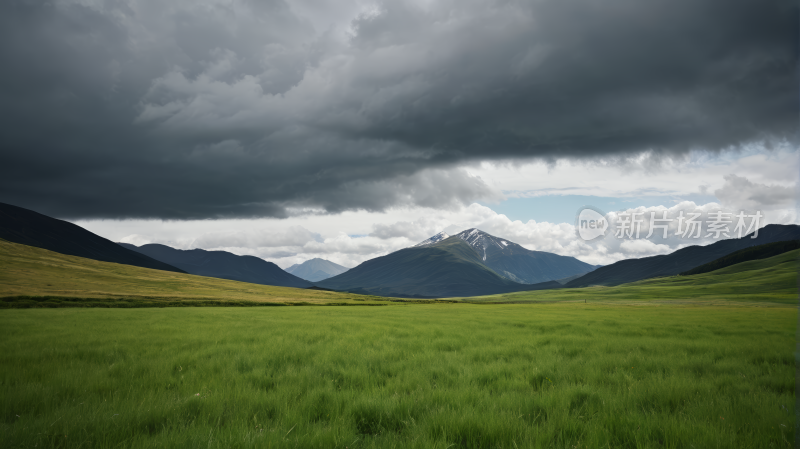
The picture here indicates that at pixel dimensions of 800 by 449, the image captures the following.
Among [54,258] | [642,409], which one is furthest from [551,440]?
[54,258]

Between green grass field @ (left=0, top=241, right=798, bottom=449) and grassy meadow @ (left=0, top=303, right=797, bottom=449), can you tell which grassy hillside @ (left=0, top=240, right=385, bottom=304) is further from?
grassy meadow @ (left=0, top=303, right=797, bottom=449)

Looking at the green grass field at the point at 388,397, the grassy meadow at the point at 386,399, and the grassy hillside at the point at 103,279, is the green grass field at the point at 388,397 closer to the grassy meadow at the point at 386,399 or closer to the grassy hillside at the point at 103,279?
the grassy meadow at the point at 386,399

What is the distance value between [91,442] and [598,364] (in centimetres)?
1017

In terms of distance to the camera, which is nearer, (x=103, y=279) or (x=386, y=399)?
(x=386, y=399)

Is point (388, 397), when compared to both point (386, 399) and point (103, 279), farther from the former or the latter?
point (103, 279)

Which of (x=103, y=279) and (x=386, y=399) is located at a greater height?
(x=386, y=399)

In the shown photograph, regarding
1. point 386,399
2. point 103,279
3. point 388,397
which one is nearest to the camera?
point 386,399

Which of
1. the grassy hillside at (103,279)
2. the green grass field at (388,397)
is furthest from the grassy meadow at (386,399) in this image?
the grassy hillside at (103,279)

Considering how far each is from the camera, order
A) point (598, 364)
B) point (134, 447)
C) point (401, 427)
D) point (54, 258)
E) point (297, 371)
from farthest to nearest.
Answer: point (54, 258) < point (598, 364) < point (297, 371) < point (401, 427) < point (134, 447)

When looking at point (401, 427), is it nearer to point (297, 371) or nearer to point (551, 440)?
point (551, 440)

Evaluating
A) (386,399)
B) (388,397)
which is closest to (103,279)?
(388,397)

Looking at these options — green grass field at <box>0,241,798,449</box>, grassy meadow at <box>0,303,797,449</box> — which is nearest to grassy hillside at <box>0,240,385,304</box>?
green grass field at <box>0,241,798,449</box>

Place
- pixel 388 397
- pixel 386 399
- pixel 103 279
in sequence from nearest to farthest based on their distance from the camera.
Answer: pixel 386 399 → pixel 388 397 → pixel 103 279

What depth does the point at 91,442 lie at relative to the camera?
396cm
